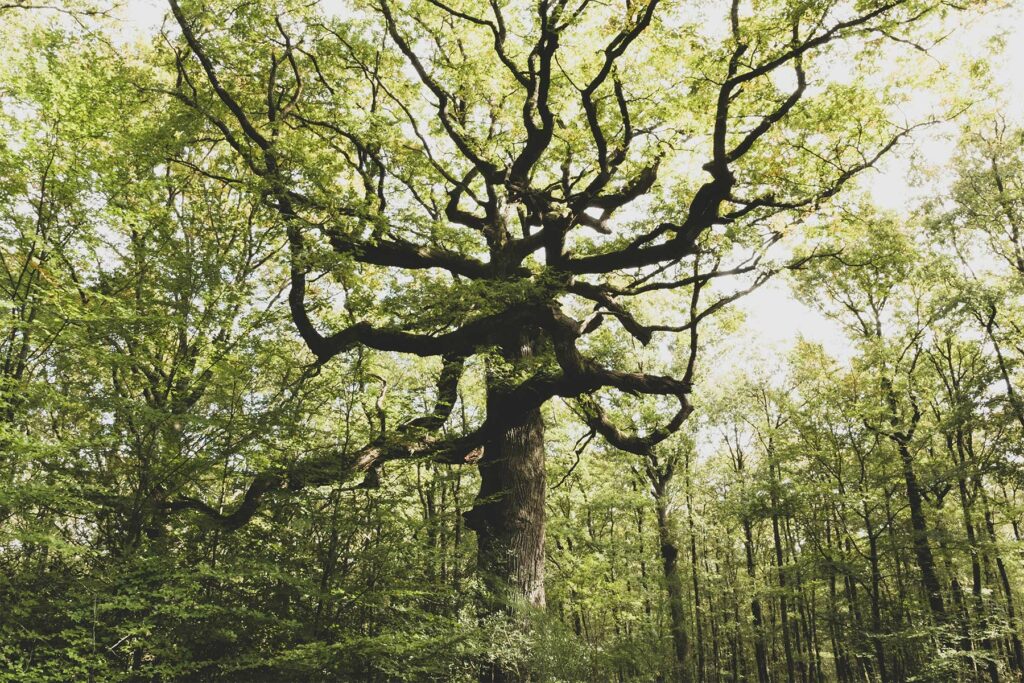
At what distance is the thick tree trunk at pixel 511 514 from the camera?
643 cm

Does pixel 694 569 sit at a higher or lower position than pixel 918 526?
lower

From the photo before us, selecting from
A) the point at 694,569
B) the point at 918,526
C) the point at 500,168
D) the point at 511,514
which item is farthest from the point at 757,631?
the point at 500,168

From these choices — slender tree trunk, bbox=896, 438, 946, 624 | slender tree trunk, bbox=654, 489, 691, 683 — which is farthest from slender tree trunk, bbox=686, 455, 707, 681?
slender tree trunk, bbox=896, 438, 946, 624

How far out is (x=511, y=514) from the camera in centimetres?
696

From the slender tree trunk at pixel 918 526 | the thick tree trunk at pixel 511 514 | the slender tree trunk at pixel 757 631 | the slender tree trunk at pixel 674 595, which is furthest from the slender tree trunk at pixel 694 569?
the thick tree trunk at pixel 511 514

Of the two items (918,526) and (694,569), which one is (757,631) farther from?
(918,526)

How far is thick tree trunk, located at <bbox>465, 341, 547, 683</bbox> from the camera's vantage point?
6.43 metres

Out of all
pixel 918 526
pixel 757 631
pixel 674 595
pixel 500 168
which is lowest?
pixel 757 631

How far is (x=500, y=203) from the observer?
9.80 meters

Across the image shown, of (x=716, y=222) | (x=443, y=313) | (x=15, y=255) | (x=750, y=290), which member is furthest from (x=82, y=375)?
(x=750, y=290)

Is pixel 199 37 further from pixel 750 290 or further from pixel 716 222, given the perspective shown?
pixel 750 290

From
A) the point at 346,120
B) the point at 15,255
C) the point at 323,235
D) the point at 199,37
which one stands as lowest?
the point at 15,255

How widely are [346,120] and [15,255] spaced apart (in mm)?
4216

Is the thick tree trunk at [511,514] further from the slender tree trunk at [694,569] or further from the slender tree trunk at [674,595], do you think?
the slender tree trunk at [694,569]
